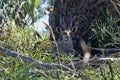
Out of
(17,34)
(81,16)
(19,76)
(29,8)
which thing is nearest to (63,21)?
(81,16)

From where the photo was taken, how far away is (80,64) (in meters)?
2.13

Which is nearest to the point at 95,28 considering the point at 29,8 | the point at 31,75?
the point at 31,75

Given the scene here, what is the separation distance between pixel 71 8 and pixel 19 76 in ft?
9.11

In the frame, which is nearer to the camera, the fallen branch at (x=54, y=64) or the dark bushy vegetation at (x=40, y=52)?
the fallen branch at (x=54, y=64)

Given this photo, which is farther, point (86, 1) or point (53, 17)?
point (53, 17)

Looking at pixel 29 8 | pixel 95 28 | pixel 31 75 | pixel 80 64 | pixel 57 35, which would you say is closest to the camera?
pixel 80 64

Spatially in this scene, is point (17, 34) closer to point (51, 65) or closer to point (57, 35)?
point (57, 35)

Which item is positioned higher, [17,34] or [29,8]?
[29,8]

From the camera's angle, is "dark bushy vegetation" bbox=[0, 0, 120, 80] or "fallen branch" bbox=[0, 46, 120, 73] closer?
"fallen branch" bbox=[0, 46, 120, 73]

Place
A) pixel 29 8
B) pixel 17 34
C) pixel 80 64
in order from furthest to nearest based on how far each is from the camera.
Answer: pixel 29 8 < pixel 17 34 < pixel 80 64

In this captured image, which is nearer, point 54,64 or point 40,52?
point 54,64

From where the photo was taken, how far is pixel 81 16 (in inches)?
196

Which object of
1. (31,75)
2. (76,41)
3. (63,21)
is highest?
(63,21)

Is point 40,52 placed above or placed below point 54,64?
above
